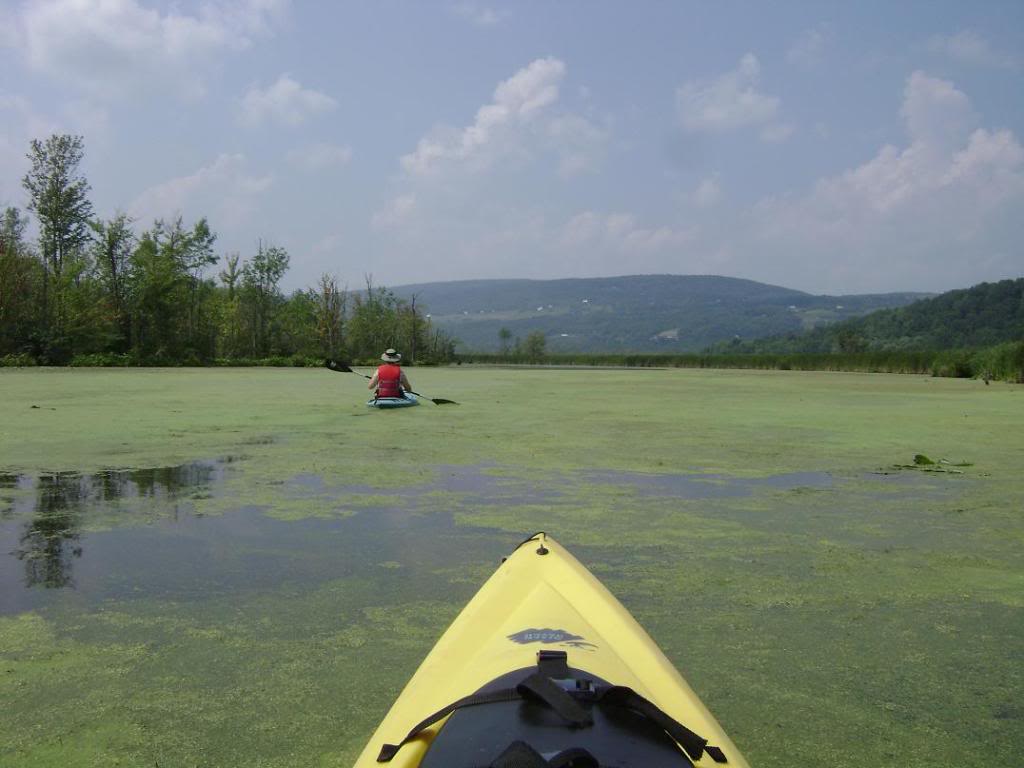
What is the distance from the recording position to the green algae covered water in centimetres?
202

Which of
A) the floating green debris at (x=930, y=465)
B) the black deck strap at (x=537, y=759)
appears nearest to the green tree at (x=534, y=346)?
the floating green debris at (x=930, y=465)

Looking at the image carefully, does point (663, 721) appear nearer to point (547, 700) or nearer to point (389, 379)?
point (547, 700)

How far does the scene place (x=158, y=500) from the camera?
4629 mm

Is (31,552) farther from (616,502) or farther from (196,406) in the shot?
(196,406)

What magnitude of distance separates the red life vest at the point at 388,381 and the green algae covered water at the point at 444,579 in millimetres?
3294

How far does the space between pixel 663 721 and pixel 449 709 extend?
1.22ft

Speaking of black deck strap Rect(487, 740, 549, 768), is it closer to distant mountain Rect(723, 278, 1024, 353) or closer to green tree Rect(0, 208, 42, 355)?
green tree Rect(0, 208, 42, 355)

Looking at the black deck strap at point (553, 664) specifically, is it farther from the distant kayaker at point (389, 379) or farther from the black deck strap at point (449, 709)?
the distant kayaker at point (389, 379)

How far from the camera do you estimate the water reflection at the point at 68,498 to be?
332 cm

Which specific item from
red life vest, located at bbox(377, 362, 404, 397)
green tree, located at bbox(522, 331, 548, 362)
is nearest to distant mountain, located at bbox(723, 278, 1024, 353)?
green tree, located at bbox(522, 331, 548, 362)

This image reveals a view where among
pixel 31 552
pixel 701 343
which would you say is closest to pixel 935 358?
pixel 31 552

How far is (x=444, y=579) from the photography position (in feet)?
10.5

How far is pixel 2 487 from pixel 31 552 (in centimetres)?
175

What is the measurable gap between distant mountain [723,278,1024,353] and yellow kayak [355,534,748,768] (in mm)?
75535
